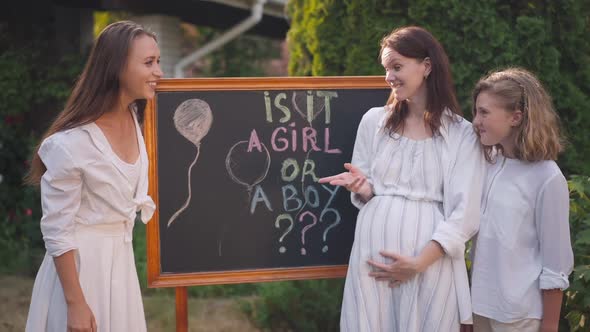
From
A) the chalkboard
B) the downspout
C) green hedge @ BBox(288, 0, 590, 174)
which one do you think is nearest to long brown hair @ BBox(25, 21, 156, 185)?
the chalkboard

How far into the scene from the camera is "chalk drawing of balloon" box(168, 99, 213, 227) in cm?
332

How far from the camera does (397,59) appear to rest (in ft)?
9.45

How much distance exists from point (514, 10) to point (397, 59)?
Result: 169 cm

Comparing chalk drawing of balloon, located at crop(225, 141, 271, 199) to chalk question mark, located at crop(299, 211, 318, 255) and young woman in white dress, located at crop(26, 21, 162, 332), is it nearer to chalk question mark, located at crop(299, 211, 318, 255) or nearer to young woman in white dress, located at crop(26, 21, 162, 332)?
chalk question mark, located at crop(299, 211, 318, 255)

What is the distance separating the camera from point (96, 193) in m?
2.54

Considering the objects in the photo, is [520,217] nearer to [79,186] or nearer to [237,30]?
[79,186]

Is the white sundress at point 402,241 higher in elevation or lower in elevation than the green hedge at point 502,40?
lower

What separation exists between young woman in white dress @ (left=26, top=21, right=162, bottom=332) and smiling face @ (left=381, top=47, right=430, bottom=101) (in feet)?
2.94

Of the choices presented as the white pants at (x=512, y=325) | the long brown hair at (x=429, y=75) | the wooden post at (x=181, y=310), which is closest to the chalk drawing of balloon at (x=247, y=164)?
the wooden post at (x=181, y=310)

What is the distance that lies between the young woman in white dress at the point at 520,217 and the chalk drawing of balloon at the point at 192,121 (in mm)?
1202

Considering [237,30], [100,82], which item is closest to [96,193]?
[100,82]

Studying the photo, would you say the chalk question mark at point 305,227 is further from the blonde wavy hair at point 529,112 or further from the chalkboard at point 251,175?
the blonde wavy hair at point 529,112

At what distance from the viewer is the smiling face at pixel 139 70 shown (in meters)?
2.65

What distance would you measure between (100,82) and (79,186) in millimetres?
384
